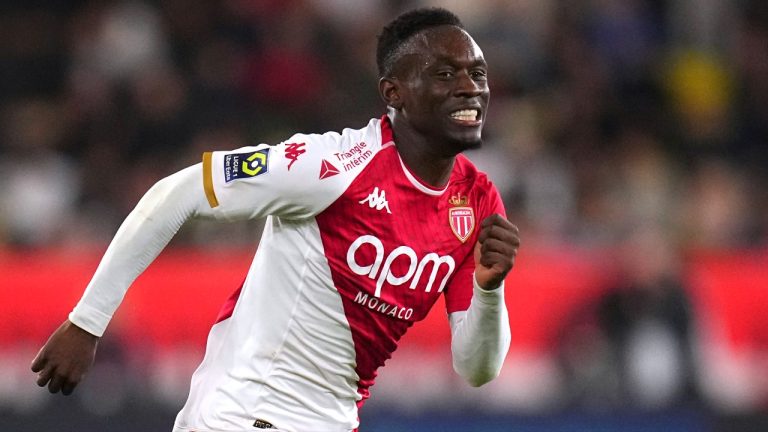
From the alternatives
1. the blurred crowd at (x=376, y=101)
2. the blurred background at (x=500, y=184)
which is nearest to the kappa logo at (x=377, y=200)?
the blurred background at (x=500, y=184)

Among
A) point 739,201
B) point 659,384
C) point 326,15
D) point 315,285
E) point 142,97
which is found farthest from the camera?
point 326,15

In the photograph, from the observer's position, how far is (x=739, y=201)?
9977 mm

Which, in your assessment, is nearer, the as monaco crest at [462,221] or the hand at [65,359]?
the hand at [65,359]

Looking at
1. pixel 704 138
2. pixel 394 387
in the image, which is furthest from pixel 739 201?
pixel 394 387

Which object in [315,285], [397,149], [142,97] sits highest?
[142,97]

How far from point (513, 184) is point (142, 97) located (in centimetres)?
296

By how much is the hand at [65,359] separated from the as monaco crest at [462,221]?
127cm

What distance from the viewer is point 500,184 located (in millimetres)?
10023

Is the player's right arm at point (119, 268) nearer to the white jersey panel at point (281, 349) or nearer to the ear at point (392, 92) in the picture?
the white jersey panel at point (281, 349)

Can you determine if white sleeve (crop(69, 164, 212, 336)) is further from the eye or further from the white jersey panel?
the eye

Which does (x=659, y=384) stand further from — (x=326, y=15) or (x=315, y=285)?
(x=326, y=15)

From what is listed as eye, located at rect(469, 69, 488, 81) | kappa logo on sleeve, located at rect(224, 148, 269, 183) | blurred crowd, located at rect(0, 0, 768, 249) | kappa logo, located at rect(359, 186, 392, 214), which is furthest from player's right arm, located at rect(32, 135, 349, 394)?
blurred crowd, located at rect(0, 0, 768, 249)

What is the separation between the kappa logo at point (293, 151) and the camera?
14.4ft

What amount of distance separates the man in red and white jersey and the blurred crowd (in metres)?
4.60
